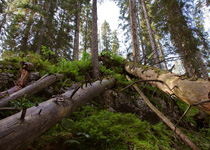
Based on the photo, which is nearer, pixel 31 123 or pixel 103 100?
pixel 31 123

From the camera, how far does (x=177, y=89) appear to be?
2498mm

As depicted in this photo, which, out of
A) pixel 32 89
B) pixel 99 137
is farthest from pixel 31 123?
pixel 32 89

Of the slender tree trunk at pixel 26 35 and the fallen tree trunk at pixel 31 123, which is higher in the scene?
the slender tree trunk at pixel 26 35

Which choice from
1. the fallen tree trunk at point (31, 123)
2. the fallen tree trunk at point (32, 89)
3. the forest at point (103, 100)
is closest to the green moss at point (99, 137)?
the forest at point (103, 100)

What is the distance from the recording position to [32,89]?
394 cm

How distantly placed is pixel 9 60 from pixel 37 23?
30.3 feet

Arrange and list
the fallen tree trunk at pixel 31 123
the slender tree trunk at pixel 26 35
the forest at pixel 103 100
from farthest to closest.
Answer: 1. the slender tree trunk at pixel 26 35
2. the forest at pixel 103 100
3. the fallen tree trunk at pixel 31 123

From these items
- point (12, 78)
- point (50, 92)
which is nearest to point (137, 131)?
point (50, 92)

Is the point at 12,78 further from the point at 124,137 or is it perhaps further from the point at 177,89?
the point at 177,89

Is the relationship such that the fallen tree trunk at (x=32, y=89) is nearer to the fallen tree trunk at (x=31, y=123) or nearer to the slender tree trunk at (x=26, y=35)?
the fallen tree trunk at (x=31, y=123)

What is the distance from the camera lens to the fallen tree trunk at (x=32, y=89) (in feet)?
10.9

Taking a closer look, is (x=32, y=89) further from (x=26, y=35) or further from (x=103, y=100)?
(x=26, y=35)

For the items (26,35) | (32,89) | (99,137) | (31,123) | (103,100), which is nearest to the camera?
(31,123)

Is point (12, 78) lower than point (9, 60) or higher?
lower
